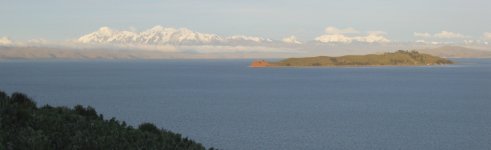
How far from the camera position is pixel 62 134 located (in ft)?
61.6

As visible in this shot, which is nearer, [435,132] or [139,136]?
[139,136]

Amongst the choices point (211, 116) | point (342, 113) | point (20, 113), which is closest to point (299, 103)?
point (342, 113)

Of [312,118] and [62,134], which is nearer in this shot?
[62,134]

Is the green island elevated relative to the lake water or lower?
elevated

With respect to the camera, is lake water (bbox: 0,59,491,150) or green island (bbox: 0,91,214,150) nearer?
green island (bbox: 0,91,214,150)

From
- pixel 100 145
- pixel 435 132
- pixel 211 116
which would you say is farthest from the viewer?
pixel 211 116

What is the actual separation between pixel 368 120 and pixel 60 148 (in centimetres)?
6320

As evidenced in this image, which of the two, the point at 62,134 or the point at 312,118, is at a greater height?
the point at 62,134

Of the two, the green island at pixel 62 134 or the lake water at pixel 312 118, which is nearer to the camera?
the green island at pixel 62 134

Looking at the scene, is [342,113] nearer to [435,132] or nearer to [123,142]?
[435,132]

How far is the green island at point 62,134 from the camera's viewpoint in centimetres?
1672

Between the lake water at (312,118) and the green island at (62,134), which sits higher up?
the green island at (62,134)

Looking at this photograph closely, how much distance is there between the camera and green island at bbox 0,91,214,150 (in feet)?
54.9

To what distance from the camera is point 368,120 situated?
77062mm
